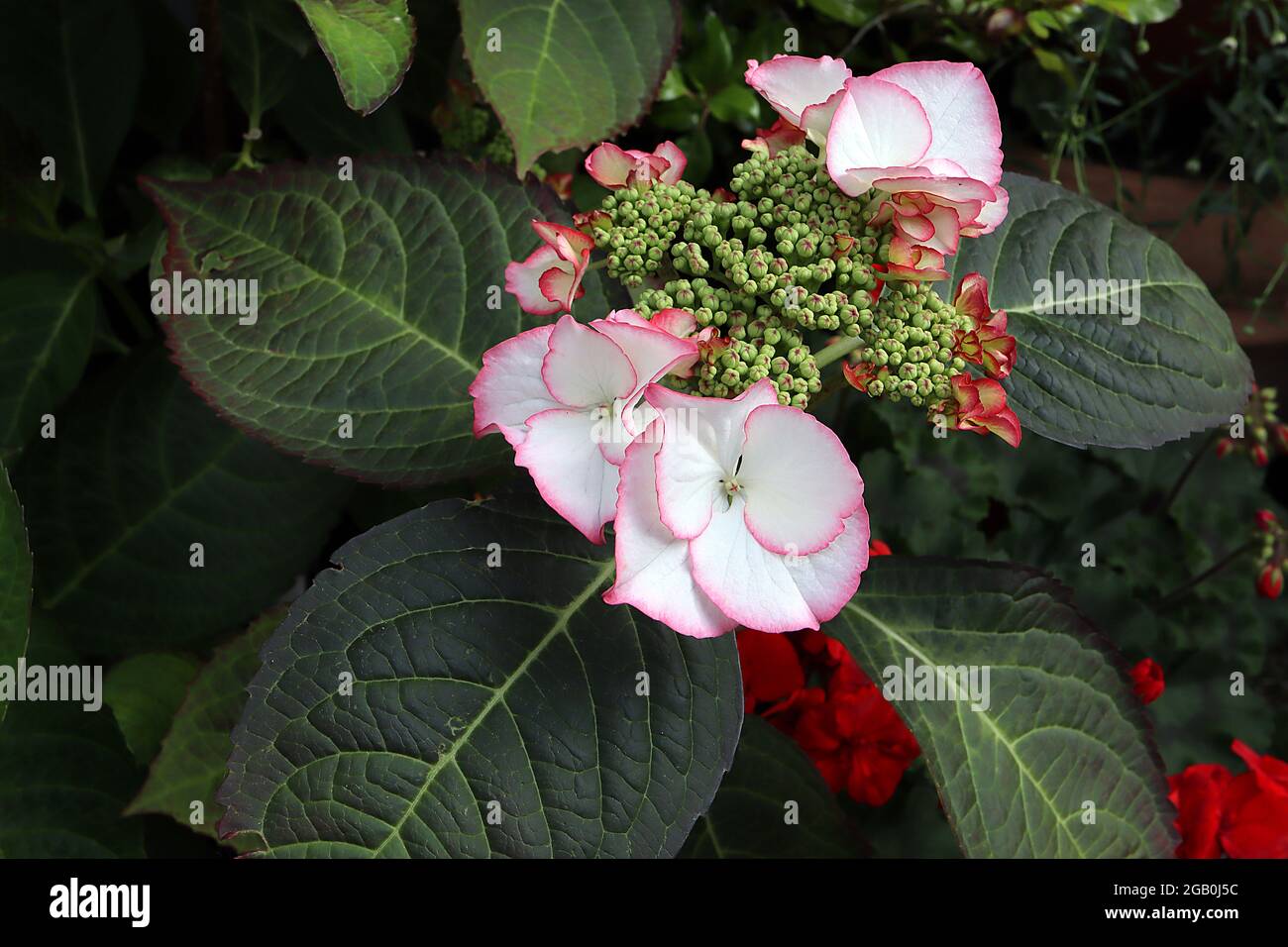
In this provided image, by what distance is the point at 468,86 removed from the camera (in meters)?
0.90

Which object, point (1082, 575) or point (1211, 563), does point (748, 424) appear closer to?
point (1082, 575)

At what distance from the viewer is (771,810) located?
2.52 ft

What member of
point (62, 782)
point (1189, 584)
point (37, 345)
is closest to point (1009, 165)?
point (1189, 584)

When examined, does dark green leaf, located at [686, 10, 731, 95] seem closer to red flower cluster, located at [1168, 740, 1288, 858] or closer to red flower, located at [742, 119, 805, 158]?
red flower, located at [742, 119, 805, 158]

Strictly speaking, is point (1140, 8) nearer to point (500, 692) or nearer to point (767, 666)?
point (767, 666)

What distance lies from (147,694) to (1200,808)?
812 mm

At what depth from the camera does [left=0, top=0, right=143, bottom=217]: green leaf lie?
2.88 feet

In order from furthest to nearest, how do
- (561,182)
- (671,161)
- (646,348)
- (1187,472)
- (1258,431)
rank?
1. (1187,472)
2. (1258,431)
3. (561,182)
4. (671,161)
5. (646,348)

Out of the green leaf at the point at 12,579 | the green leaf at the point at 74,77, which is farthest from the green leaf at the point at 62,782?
the green leaf at the point at 74,77

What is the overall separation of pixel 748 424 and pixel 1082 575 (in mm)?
746

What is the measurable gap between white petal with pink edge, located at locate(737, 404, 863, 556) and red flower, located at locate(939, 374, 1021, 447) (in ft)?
0.26

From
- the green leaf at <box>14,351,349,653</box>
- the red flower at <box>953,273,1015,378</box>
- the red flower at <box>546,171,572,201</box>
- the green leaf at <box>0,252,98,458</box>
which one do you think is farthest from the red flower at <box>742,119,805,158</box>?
the green leaf at <box>0,252,98,458</box>

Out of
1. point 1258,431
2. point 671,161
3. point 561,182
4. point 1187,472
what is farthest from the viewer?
point 1187,472
